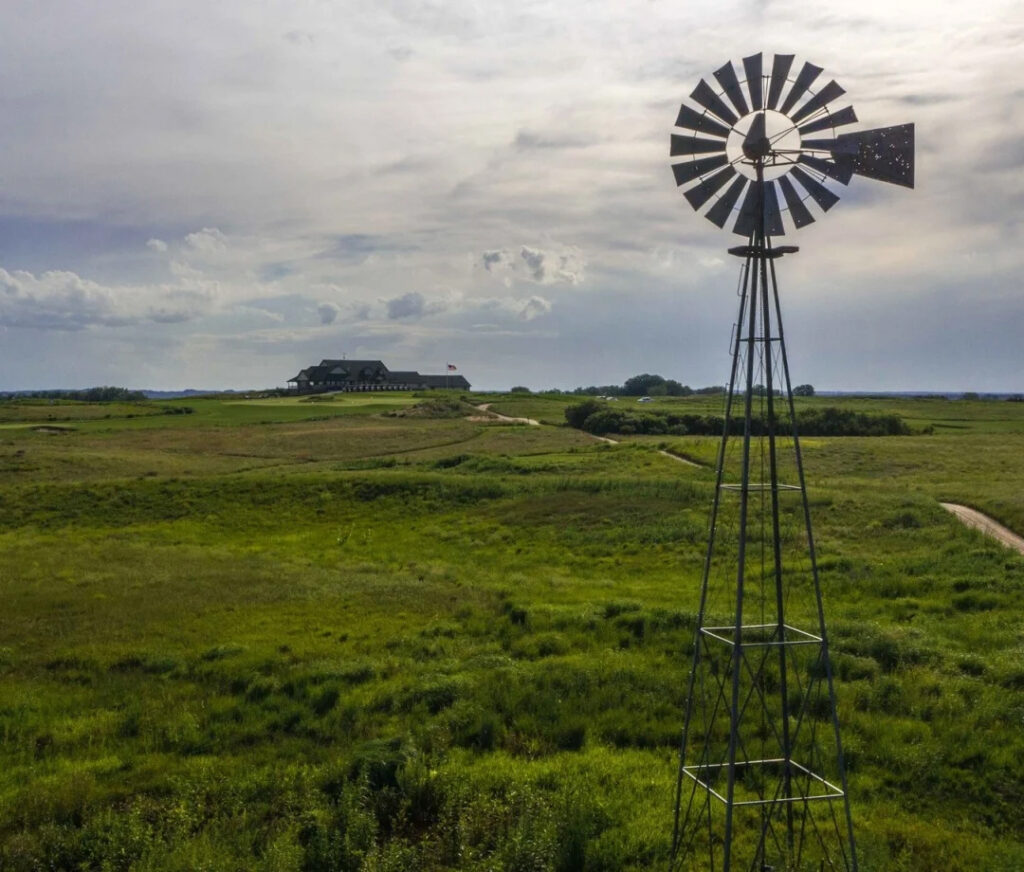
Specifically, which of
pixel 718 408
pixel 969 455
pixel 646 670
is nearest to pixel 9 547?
pixel 646 670

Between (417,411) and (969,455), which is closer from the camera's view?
(969,455)

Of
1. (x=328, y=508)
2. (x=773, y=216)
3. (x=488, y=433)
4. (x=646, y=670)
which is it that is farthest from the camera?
(x=488, y=433)

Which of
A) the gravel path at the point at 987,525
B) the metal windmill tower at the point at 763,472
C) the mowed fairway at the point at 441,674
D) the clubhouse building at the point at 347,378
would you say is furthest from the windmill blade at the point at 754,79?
the clubhouse building at the point at 347,378

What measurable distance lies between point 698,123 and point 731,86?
510 millimetres

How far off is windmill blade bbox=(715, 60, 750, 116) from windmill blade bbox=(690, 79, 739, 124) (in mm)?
93

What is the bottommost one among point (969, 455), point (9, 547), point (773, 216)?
point (9, 547)

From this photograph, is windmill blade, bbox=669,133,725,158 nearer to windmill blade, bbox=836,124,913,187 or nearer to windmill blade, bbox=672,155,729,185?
windmill blade, bbox=672,155,729,185

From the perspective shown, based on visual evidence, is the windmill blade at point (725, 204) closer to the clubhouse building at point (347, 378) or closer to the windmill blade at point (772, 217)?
the windmill blade at point (772, 217)

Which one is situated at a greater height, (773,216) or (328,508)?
(773,216)

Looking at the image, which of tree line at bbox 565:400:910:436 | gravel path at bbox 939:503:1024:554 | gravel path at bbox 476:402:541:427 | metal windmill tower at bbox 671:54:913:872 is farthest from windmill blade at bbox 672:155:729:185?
gravel path at bbox 476:402:541:427

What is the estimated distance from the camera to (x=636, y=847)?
34.0 ft

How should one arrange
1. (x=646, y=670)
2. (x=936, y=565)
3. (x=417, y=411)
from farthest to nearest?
1. (x=417, y=411)
2. (x=936, y=565)
3. (x=646, y=670)

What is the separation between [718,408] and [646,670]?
7558 centimetres

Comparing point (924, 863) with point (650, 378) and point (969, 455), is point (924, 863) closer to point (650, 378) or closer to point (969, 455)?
point (969, 455)
